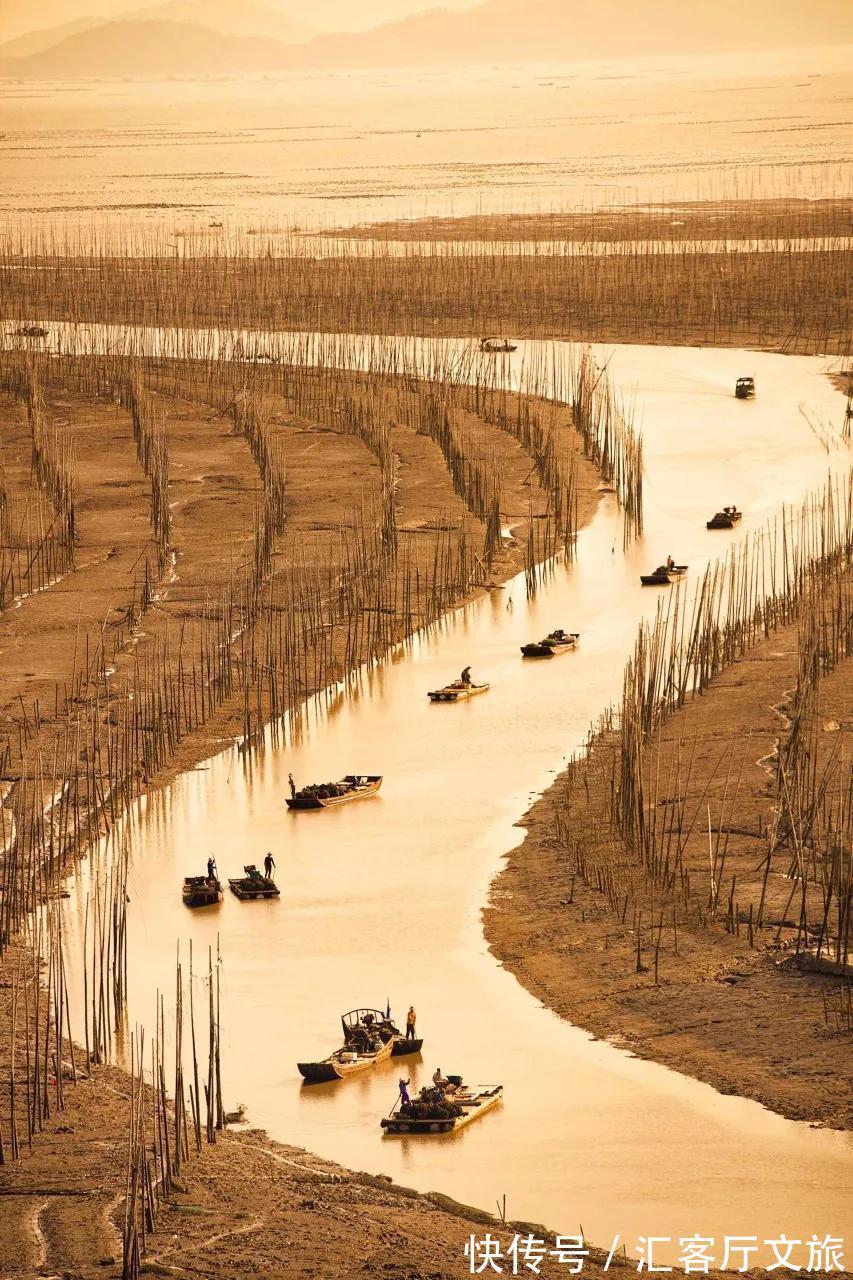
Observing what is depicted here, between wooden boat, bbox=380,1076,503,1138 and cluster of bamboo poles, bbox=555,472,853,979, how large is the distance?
2.64 m

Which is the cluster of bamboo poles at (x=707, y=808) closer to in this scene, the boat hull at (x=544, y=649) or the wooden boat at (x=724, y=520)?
the boat hull at (x=544, y=649)

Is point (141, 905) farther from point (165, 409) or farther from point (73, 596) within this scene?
point (165, 409)

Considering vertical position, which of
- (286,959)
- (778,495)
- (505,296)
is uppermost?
(505,296)

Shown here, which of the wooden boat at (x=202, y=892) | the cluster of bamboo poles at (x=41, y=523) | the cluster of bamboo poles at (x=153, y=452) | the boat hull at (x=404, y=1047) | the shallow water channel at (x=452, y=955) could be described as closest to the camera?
the shallow water channel at (x=452, y=955)

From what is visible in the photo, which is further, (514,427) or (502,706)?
(514,427)

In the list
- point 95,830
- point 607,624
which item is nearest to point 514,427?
point 607,624

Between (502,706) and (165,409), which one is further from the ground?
(165,409)

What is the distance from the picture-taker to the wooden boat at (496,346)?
154ft

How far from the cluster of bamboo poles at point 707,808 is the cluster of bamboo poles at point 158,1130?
4262mm

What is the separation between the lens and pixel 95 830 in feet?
67.7

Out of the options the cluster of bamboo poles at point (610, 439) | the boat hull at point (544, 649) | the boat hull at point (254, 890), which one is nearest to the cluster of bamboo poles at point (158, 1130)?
the boat hull at point (254, 890)

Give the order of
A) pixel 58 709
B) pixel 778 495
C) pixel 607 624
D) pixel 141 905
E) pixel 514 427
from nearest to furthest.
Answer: pixel 141 905 → pixel 58 709 → pixel 607 624 → pixel 778 495 → pixel 514 427

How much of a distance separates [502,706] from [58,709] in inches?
218

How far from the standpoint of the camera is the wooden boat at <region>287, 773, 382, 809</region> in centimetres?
2159
